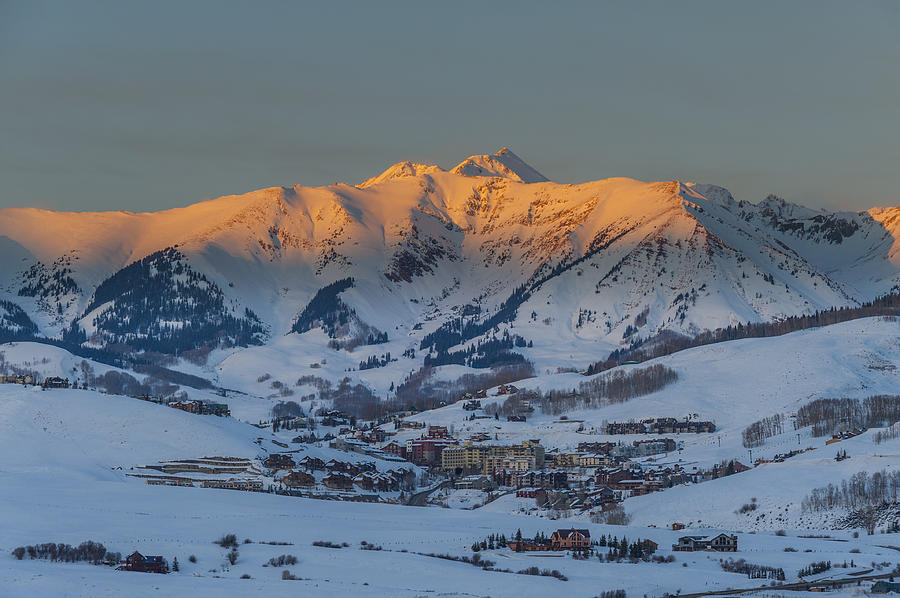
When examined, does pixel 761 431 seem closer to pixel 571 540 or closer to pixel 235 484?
pixel 235 484

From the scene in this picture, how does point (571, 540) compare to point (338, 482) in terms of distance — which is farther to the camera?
point (338, 482)

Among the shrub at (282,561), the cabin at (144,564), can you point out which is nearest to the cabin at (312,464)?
the shrub at (282,561)

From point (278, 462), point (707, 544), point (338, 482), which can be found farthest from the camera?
point (278, 462)

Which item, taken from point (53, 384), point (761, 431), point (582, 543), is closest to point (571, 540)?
point (582, 543)

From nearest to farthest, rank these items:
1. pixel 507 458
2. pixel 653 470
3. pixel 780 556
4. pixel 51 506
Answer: pixel 780 556 < pixel 51 506 < pixel 653 470 < pixel 507 458

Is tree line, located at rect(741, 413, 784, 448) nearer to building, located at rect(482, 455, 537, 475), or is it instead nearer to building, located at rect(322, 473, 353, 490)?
building, located at rect(482, 455, 537, 475)

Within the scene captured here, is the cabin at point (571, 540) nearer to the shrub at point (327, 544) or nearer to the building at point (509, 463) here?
the shrub at point (327, 544)

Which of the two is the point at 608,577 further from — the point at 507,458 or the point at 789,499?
the point at 507,458

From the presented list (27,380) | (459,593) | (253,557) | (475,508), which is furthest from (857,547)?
(27,380)
